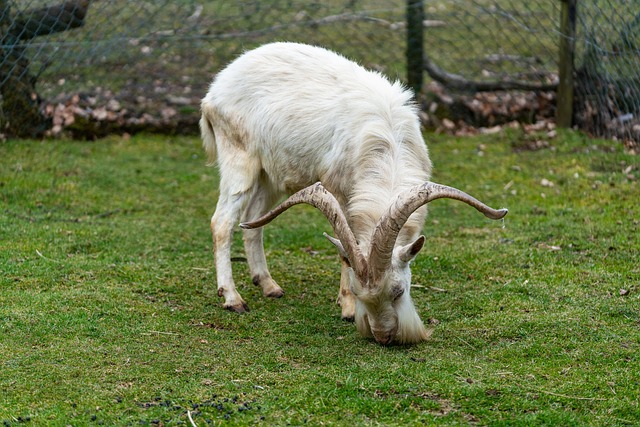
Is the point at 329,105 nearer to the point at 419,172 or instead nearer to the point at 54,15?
the point at 419,172

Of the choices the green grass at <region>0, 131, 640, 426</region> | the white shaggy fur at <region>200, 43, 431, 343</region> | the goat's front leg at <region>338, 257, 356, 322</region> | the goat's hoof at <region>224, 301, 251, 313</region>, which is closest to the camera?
the green grass at <region>0, 131, 640, 426</region>

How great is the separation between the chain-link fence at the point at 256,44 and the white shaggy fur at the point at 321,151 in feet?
13.6

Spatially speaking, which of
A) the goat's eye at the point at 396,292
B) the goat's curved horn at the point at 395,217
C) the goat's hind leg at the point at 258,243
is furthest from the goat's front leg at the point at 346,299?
the goat's curved horn at the point at 395,217

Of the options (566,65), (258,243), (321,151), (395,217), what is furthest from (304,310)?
(566,65)

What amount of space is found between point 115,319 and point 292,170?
1.61 m

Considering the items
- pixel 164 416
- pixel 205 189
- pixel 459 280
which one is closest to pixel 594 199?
pixel 459 280

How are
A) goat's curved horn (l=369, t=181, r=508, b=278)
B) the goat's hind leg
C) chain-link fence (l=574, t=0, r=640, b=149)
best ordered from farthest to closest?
chain-link fence (l=574, t=0, r=640, b=149)
the goat's hind leg
goat's curved horn (l=369, t=181, r=508, b=278)

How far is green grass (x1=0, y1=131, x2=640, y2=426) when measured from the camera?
449 centimetres

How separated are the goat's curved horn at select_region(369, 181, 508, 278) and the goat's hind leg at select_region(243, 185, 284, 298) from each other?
1.72 meters

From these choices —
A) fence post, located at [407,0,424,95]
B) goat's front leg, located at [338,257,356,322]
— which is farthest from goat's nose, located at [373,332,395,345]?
fence post, located at [407,0,424,95]

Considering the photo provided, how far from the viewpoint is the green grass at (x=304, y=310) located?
4492 mm

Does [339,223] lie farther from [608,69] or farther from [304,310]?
[608,69]

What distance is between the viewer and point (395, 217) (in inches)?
194

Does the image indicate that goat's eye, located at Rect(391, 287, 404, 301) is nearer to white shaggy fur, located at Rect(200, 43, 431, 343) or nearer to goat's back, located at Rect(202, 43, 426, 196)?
white shaggy fur, located at Rect(200, 43, 431, 343)
